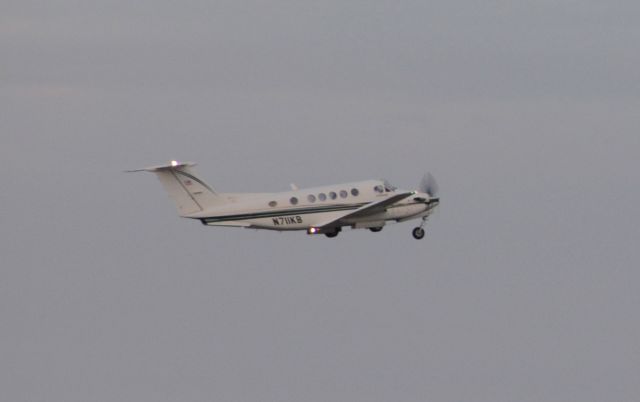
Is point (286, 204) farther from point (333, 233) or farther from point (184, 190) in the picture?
point (184, 190)

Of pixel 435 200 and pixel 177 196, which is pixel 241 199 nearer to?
pixel 177 196

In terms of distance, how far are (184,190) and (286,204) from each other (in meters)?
5.17

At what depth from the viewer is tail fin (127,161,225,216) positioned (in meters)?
99.5

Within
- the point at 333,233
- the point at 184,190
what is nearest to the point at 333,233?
the point at 333,233

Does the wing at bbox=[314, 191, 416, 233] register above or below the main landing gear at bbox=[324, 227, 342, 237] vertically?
above

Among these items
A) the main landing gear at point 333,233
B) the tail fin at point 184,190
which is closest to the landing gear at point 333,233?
the main landing gear at point 333,233

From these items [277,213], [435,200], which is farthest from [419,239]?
[277,213]

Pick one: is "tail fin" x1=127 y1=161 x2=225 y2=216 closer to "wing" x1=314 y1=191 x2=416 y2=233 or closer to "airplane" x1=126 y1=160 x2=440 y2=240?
"airplane" x1=126 y1=160 x2=440 y2=240

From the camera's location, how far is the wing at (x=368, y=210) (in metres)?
100

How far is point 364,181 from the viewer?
101m

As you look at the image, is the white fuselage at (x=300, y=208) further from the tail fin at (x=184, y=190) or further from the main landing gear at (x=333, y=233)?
the main landing gear at (x=333, y=233)

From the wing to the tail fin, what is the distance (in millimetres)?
5559

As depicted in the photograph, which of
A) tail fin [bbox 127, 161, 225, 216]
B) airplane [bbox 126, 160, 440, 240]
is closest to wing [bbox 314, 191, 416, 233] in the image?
airplane [bbox 126, 160, 440, 240]

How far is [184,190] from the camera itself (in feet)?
326
